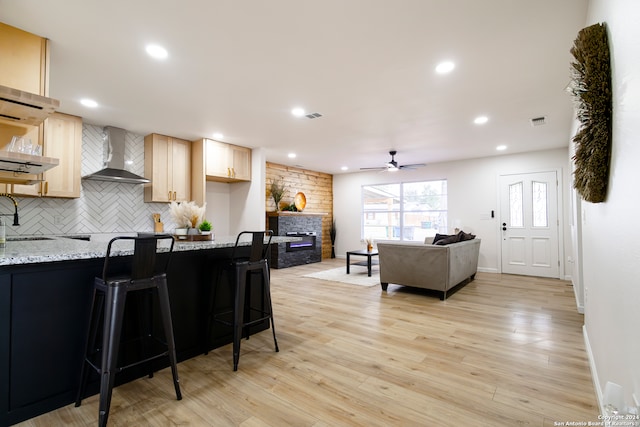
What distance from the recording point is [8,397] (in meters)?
1.70

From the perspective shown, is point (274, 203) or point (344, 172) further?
point (344, 172)

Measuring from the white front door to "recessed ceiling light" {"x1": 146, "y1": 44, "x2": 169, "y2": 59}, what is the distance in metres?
6.67

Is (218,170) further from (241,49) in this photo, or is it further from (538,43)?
(538,43)

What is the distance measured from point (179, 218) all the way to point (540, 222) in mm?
6683

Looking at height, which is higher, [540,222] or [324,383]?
[540,222]

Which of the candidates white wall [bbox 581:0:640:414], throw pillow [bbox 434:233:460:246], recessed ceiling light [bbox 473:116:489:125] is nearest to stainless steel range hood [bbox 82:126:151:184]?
throw pillow [bbox 434:233:460:246]

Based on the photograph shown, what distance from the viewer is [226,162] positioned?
5.58m

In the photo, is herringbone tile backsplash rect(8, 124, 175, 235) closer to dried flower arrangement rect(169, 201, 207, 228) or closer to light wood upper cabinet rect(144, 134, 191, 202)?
light wood upper cabinet rect(144, 134, 191, 202)

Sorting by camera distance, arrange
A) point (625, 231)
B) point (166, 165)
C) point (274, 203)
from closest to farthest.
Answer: point (625, 231), point (166, 165), point (274, 203)

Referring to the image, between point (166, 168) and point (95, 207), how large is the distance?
3.82 ft

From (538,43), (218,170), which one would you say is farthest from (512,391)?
(218,170)

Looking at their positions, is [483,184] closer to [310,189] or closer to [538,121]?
[538,121]

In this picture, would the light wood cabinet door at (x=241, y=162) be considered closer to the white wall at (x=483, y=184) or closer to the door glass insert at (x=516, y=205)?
the white wall at (x=483, y=184)

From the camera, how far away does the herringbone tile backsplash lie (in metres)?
4.09
